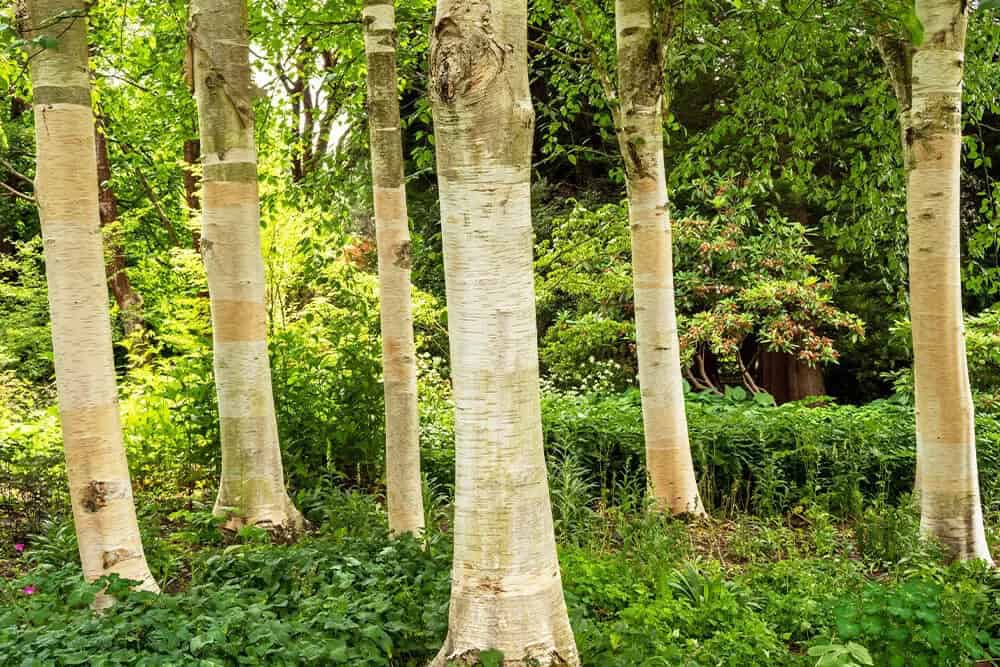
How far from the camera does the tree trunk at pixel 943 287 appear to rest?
4852mm

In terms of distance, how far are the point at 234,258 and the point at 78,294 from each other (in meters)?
1.61

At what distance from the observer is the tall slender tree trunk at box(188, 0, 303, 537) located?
5.19 m

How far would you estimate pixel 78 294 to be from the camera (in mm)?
3617

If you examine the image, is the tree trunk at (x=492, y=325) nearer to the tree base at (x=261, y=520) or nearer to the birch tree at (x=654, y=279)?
the tree base at (x=261, y=520)

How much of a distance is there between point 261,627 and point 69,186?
6.61ft

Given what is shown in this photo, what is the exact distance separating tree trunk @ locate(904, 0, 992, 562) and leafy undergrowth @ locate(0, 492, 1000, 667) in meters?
0.34

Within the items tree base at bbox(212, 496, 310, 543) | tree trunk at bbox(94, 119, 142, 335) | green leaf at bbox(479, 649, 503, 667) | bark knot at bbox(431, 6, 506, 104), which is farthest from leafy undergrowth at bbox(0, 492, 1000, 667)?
tree trunk at bbox(94, 119, 142, 335)

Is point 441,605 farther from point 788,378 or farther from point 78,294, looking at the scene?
point 788,378

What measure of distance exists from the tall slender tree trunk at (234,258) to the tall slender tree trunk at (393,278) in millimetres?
813

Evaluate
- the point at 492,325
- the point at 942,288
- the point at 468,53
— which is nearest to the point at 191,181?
the point at 942,288

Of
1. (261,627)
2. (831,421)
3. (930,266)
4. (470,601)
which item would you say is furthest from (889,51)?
(261,627)

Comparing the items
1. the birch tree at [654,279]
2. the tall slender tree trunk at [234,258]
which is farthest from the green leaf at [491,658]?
the birch tree at [654,279]

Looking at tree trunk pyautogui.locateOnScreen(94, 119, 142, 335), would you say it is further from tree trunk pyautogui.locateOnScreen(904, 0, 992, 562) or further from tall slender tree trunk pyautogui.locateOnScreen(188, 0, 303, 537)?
tree trunk pyautogui.locateOnScreen(904, 0, 992, 562)

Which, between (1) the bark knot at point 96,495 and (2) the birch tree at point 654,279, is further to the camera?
(2) the birch tree at point 654,279
